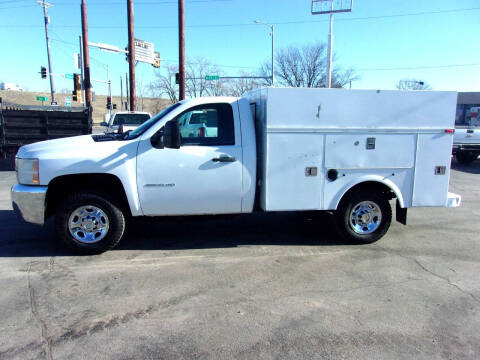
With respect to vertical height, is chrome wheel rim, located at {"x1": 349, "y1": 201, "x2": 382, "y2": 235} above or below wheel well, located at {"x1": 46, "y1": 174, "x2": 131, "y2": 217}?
below

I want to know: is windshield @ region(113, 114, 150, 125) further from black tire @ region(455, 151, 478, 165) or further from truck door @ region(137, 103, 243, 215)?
black tire @ region(455, 151, 478, 165)

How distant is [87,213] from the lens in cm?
486

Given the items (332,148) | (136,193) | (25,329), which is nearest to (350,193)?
(332,148)

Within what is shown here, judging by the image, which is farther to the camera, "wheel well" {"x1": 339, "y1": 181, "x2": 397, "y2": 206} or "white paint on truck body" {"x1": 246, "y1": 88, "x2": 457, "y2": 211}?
"wheel well" {"x1": 339, "y1": 181, "x2": 397, "y2": 206}

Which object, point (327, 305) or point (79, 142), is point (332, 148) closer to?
point (327, 305)

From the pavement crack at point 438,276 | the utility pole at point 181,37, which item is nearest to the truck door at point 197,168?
the pavement crack at point 438,276

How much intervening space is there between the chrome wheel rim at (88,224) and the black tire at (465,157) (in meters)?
15.4

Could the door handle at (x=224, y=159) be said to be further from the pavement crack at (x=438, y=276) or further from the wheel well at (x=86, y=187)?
the pavement crack at (x=438, y=276)

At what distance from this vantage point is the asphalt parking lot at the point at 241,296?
302cm

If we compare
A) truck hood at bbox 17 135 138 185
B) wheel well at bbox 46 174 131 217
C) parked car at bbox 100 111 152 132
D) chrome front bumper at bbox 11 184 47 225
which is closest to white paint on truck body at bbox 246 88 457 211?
truck hood at bbox 17 135 138 185

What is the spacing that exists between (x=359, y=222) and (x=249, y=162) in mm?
1878

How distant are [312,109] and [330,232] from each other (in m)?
2.20

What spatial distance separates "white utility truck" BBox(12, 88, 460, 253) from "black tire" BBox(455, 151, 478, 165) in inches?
487

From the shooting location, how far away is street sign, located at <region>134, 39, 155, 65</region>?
25.5 m
